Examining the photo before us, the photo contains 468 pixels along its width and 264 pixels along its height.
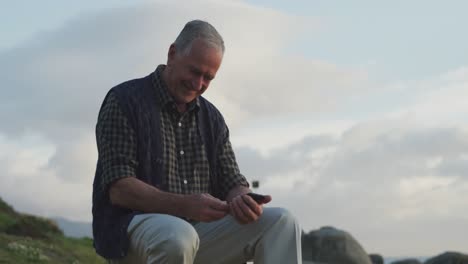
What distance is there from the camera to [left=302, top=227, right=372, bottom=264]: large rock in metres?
24.2

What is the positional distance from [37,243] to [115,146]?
8.64 m

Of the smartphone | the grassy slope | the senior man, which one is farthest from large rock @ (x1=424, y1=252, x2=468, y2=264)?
the smartphone

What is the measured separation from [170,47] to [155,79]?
26cm

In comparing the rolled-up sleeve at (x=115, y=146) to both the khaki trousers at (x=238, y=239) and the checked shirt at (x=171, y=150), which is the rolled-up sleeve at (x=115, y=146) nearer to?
the checked shirt at (x=171, y=150)

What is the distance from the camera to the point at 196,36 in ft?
16.3

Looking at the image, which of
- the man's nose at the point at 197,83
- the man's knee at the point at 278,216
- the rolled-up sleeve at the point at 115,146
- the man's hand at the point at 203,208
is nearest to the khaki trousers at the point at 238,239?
the man's knee at the point at 278,216

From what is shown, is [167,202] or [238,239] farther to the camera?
[238,239]

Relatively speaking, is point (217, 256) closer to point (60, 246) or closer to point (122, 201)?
point (122, 201)

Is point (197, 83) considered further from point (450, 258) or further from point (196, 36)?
point (450, 258)

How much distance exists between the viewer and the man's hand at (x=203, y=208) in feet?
15.7

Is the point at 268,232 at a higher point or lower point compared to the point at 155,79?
lower

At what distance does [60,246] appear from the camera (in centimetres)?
1403

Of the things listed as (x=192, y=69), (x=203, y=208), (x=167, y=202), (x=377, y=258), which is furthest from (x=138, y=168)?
(x=377, y=258)

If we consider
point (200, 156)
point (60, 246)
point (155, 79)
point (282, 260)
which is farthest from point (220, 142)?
point (60, 246)
